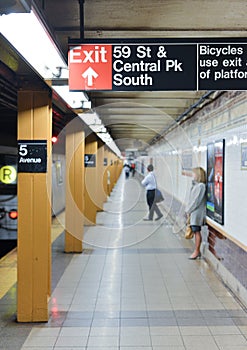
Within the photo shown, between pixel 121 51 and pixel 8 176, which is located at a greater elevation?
pixel 121 51

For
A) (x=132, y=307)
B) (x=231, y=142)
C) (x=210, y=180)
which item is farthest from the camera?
(x=210, y=180)

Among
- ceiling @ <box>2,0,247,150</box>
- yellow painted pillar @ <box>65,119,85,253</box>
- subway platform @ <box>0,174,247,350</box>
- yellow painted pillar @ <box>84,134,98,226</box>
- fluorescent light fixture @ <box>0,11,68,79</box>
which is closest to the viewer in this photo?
fluorescent light fixture @ <box>0,11,68,79</box>

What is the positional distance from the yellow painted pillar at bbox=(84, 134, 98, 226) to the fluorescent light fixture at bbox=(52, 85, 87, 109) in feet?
18.3

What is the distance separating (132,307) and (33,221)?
1555 millimetres

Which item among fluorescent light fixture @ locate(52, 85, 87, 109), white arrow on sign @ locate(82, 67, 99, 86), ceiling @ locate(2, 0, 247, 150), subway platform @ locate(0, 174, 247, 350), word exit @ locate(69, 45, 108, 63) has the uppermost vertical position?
ceiling @ locate(2, 0, 247, 150)

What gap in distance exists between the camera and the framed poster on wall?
21.1ft

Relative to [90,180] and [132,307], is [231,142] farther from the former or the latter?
[90,180]

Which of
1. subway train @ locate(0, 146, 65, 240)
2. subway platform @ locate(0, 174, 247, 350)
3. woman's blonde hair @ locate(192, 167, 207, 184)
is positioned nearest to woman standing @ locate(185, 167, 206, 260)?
woman's blonde hair @ locate(192, 167, 207, 184)

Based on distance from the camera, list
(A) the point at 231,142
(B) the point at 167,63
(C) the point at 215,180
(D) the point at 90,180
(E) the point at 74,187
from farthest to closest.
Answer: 1. (D) the point at 90,180
2. (E) the point at 74,187
3. (C) the point at 215,180
4. (A) the point at 231,142
5. (B) the point at 167,63

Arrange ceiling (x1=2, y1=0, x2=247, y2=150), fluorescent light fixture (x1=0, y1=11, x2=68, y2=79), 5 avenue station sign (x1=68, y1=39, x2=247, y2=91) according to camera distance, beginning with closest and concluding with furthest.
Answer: fluorescent light fixture (x1=0, y1=11, x2=68, y2=79)
5 avenue station sign (x1=68, y1=39, x2=247, y2=91)
ceiling (x1=2, y1=0, x2=247, y2=150)

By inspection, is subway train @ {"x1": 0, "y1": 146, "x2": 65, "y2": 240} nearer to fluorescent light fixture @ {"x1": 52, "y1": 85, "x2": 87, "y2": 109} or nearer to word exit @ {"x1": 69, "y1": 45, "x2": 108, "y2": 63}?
fluorescent light fixture @ {"x1": 52, "y1": 85, "x2": 87, "y2": 109}

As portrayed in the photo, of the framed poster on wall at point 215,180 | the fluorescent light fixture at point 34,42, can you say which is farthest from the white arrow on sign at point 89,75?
the framed poster on wall at point 215,180

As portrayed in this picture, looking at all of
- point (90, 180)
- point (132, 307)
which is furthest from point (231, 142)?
point (90, 180)

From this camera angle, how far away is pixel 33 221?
4.70 meters
